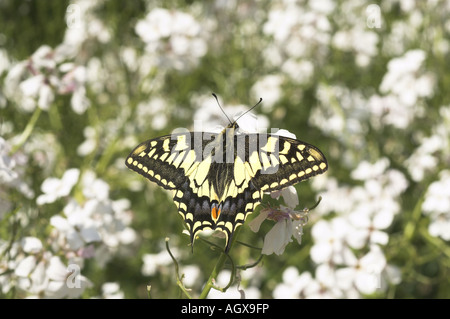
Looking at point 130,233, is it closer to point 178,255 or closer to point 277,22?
point 178,255

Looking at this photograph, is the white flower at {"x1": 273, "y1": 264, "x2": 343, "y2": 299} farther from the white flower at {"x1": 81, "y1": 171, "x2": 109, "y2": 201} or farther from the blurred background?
the white flower at {"x1": 81, "y1": 171, "x2": 109, "y2": 201}

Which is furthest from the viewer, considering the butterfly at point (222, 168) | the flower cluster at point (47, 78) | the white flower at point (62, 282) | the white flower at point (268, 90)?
the white flower at point (268, 90)

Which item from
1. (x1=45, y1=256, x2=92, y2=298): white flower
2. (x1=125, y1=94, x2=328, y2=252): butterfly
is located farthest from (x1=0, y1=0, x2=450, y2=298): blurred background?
(x1=125, y1=94, x2=328, y2=252): butterfly

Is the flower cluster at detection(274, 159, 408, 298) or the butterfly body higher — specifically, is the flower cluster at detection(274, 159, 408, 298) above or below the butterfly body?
below

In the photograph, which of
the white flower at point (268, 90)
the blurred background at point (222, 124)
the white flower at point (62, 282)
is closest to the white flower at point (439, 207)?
the blurred background at point (222, 124)

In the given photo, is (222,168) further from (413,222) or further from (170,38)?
(170,38)

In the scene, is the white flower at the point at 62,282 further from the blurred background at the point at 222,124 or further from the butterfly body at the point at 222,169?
the butterfly body at the point at 222,169

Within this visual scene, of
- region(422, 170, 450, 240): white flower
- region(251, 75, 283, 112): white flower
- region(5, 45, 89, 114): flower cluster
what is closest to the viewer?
region(5, 45, 89, 114): flower cluster
